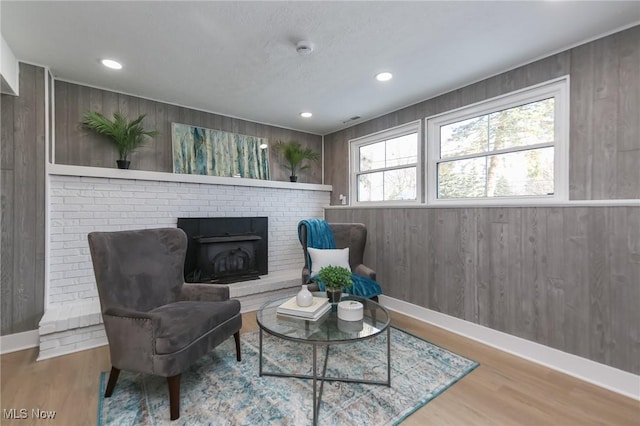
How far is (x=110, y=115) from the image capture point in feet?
9.81

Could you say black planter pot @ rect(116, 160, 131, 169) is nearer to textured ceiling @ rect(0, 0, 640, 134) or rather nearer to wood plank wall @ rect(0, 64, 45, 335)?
wood plank wall @ rect(0, 64, 45, 335)

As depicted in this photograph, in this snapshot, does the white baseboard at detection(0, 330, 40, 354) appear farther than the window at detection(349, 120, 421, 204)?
No

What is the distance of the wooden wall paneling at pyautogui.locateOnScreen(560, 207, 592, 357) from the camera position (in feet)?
6.77

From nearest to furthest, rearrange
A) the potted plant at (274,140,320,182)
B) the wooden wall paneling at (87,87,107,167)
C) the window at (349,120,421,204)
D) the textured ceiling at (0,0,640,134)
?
1. the textured ceiling at (0,0,640,134)
2. the wooden wall paneling at (87,87,107,167)
3. the window at (349,120,421,204)
4. the potted plant at (274,140,320,182)

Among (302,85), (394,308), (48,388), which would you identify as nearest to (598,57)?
(302,85)

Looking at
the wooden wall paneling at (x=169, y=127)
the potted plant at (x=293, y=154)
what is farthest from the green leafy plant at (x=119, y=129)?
the potted plant at (x=293, y=154)

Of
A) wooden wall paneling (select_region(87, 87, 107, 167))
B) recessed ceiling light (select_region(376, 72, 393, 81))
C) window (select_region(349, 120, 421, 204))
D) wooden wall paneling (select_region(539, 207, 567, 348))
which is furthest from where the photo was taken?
window (select_region(349, 120, 421, 204))

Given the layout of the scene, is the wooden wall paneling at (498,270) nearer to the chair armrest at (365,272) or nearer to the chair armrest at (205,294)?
the chair armrest at (365,272)

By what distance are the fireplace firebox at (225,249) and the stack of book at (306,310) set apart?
1650mm

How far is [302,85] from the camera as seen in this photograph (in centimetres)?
286

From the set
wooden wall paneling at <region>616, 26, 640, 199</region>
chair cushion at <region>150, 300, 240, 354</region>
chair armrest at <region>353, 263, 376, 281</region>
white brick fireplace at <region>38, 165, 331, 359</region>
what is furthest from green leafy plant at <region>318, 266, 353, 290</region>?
wooden wall paneling at <region>616, 26, 640, 199</region>

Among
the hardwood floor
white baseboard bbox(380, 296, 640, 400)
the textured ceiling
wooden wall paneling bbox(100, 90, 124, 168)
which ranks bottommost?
the hardwood floor

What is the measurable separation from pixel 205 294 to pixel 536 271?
2639 millimetres

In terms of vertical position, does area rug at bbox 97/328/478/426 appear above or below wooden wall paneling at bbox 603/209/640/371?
below
